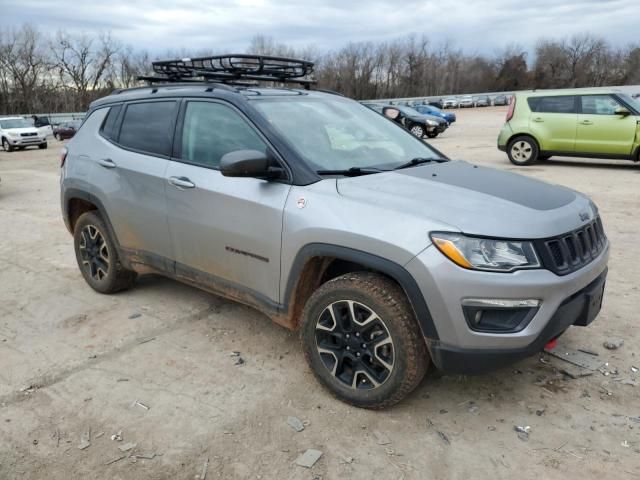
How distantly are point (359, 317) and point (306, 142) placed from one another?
117 cm

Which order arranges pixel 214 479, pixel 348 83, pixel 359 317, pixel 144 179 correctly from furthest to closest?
pixel 348 83 → pixel 144 179 → pixel 359 317 → pixel 214 479

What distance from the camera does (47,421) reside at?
289 cm

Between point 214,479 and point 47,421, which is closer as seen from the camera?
point 214,479

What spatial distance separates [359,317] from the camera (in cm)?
281

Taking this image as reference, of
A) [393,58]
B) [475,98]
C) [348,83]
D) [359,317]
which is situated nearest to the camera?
[359,317]

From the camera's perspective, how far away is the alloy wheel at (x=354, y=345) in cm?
277

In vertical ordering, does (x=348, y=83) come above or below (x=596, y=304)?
above

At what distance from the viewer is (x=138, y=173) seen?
3.97 meters

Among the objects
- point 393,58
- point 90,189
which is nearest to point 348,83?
point 393,58

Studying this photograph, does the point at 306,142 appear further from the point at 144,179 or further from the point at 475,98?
the point at 475,98

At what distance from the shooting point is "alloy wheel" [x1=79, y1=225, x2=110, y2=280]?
4592mm

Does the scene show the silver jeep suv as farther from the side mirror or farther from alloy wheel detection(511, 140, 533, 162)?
alloy wheel detection(511, 140, 533, 162)

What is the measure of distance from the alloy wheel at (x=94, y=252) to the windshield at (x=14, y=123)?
83.1 feet

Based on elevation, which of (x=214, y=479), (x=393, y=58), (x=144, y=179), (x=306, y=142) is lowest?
(x=214, y=479)
